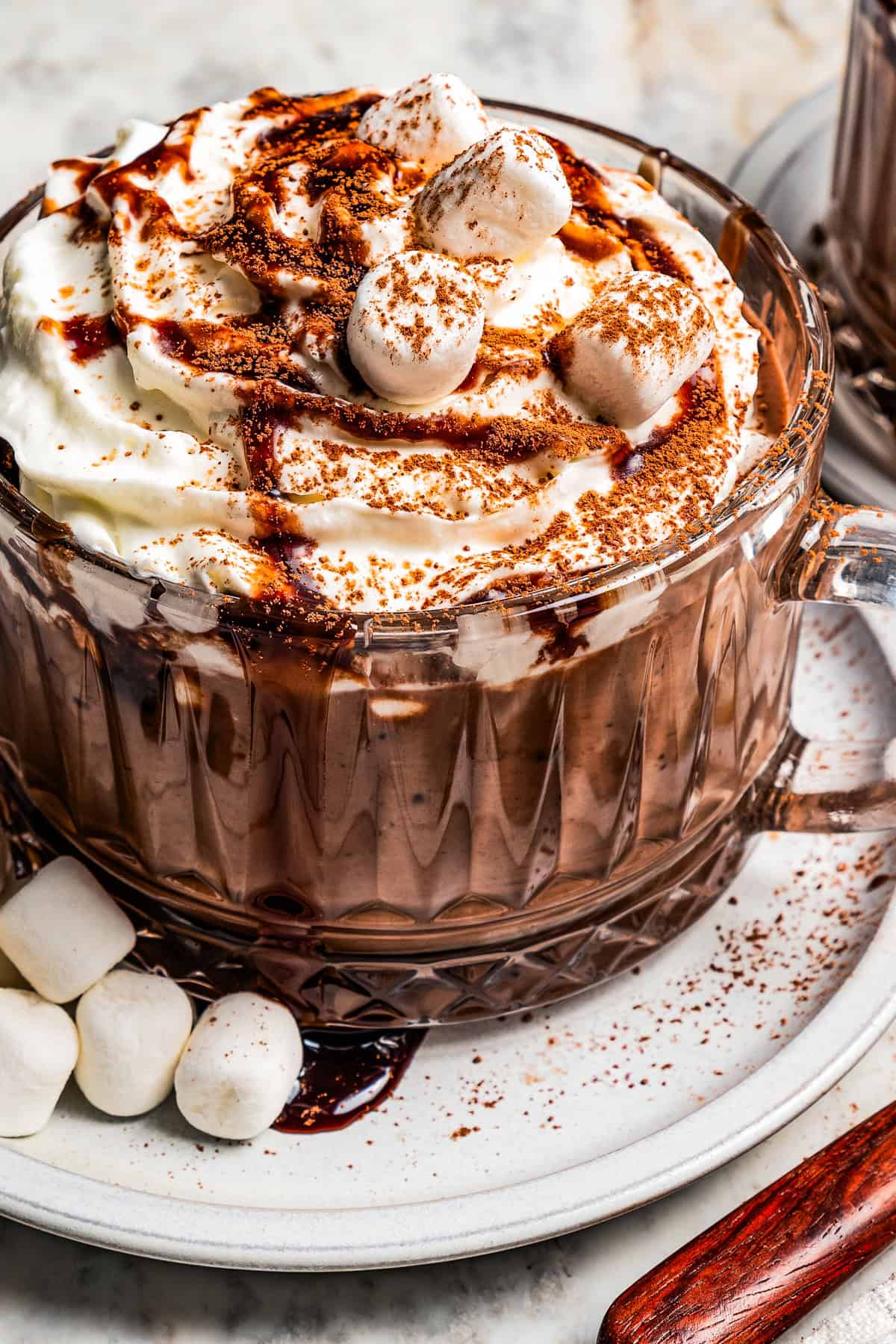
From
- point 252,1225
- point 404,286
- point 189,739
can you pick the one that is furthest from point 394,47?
point 252,1225

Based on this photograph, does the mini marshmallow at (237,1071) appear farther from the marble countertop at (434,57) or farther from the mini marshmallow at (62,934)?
the marble countertop at (434,57)

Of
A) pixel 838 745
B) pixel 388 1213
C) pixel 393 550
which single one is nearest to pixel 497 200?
pixel 393 550

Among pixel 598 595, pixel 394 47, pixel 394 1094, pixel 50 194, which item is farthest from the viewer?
pixel 394 47

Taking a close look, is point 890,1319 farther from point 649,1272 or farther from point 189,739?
point 189,739

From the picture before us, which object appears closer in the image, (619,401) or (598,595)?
(598,595)

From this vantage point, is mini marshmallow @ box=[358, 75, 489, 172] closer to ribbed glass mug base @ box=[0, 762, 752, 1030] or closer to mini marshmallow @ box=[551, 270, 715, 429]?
mini marshmallow @ box=[551, 270, 715, 429]
